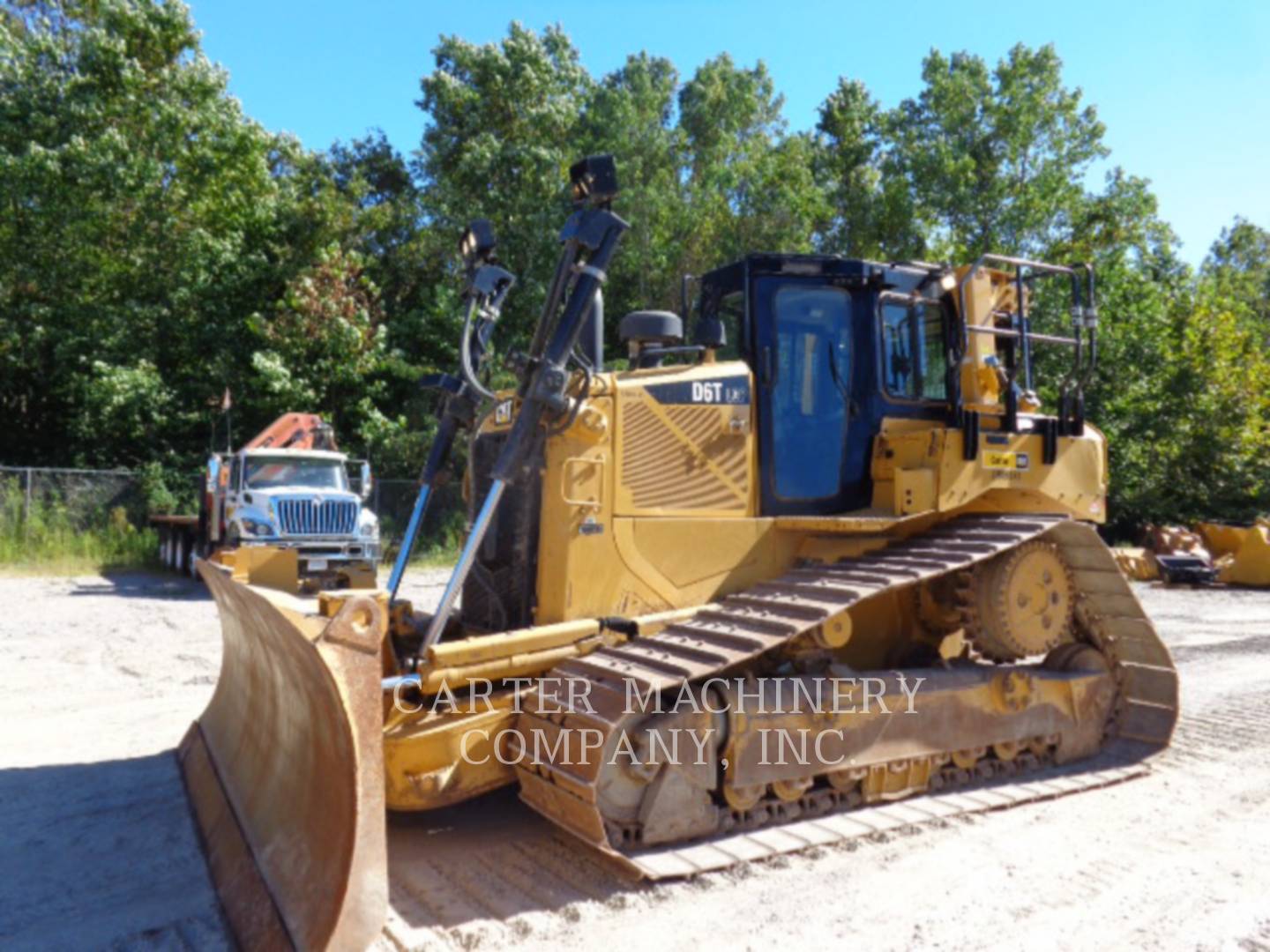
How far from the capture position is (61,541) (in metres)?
19.1

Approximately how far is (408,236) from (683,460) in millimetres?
22271

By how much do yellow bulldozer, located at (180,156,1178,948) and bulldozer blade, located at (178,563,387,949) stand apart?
0.02 metres

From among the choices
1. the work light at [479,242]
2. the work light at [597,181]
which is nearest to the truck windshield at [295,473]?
the work light at [479,242]

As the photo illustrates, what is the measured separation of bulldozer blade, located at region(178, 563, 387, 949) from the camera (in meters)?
3.20

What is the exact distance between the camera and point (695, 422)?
5.00 metres

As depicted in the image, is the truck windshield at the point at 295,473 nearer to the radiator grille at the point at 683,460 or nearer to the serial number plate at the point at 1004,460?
the radiator grille at the point at 683,460

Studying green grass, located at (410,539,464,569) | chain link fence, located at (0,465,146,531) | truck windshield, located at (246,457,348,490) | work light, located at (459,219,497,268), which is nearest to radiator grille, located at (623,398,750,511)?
work light, located at (459,219,497,268)

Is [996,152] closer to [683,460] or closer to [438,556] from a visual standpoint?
[438,556]

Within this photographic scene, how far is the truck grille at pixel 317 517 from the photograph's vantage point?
587 inches

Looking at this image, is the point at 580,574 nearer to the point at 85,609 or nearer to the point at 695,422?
the point at 695,422

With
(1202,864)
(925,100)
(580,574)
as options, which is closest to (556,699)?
(580,574)

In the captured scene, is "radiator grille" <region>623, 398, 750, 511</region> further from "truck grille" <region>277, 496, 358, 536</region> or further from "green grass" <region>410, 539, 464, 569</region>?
"green grass" <region>410, 539, 464, 569</region>

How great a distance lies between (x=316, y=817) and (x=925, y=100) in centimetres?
2655

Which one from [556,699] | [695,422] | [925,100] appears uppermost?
[925,100]
